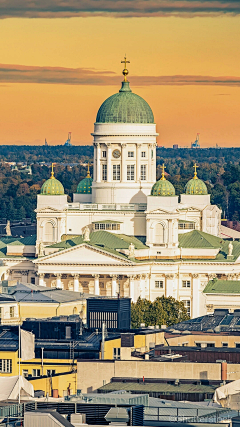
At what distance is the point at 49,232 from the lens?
581 feet

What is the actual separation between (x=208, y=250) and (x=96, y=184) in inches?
621

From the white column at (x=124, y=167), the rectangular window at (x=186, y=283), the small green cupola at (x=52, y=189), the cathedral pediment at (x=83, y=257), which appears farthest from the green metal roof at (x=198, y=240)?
the small green cupola at (x=52, y=189)

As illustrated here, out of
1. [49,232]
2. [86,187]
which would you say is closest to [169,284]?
[49,232]

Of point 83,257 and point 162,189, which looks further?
point 162,189

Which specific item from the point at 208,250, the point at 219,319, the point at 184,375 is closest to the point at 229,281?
the point at 208,250

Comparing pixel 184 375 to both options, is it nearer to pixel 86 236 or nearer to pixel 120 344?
pixel 120 344

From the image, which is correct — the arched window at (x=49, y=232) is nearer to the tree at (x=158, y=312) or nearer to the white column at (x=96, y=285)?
the white column at (x=96, y=285)

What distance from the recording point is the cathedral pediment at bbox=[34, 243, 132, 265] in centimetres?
16688

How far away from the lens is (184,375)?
3733 inches

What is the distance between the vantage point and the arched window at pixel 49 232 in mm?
177000

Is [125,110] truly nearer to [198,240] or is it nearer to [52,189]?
[52,189]

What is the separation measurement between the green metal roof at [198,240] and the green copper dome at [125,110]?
1161cm

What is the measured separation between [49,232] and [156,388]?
3445 inches

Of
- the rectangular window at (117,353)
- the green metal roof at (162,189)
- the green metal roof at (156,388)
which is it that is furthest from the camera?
the green metal roof at (162,189)
